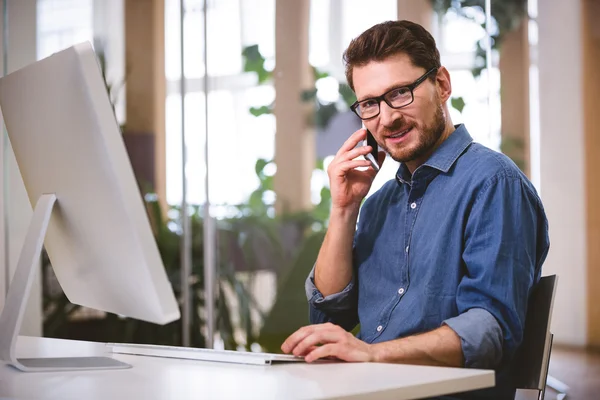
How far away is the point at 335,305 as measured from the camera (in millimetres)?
1729

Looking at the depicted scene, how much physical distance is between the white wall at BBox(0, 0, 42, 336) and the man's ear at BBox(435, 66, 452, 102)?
10.4ft

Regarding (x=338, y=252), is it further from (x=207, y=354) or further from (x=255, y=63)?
(x=255, y=63)

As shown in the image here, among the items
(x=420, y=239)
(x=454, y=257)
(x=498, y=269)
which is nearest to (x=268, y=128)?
(x=420, y=239)

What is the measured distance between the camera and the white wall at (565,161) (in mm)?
2973

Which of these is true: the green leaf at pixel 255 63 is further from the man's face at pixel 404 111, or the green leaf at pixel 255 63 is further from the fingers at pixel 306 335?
the fingers at pixel 306 335

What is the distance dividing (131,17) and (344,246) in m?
2.94

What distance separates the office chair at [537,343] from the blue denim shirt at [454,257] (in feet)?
0.10

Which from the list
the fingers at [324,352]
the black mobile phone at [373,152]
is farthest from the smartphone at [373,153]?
the fingers at [324,352]

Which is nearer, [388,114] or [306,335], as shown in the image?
[306,335]

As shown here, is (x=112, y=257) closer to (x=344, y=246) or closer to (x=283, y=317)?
(x=344, y=246)

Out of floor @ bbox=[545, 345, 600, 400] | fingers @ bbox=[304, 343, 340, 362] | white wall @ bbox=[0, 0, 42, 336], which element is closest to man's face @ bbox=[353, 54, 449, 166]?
fingers @ bbox=[304, 343, 340, 362]

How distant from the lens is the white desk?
0.95m

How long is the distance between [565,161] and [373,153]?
1.53m

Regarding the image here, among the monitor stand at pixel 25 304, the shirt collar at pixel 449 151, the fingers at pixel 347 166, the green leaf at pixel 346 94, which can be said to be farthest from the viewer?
the green leaf at pixel 346 94
